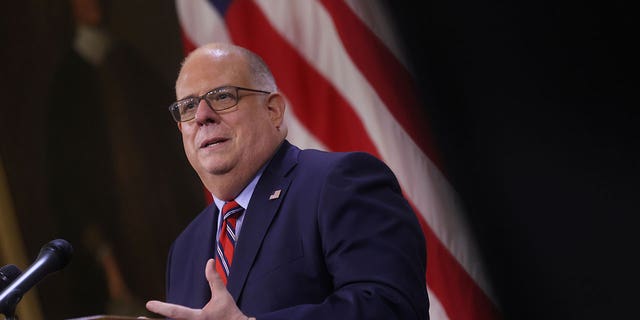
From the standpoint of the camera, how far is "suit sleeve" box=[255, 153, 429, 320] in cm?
148

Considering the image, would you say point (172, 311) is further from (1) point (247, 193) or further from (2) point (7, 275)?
(1) point (247, 193)

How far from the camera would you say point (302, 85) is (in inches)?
109

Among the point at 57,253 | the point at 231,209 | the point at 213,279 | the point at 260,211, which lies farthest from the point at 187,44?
the point at 213,279

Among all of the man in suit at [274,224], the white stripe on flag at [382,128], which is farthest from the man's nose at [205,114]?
the white stripe on flag at [382,128]

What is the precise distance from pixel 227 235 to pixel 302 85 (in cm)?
103

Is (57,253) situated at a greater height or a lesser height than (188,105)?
lesser

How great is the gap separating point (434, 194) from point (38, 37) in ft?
5.64

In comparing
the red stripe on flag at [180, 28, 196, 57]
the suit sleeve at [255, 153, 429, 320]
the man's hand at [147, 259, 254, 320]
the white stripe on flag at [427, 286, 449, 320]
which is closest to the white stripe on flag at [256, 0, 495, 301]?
the white stripe on flag at [427, 286, 449, 320]

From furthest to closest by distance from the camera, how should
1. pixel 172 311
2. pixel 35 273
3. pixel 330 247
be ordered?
1. pixel 330 247
2. pixel 35 273
3. pixel 172 311

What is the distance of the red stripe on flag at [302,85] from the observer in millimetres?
2693

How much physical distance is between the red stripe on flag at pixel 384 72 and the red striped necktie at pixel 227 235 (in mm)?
899

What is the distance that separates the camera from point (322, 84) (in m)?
2.73

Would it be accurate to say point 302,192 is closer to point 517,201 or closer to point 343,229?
point 343,229

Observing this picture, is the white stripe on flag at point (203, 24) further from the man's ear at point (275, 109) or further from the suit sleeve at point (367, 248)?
the suit sleeve at point (367, 248)
